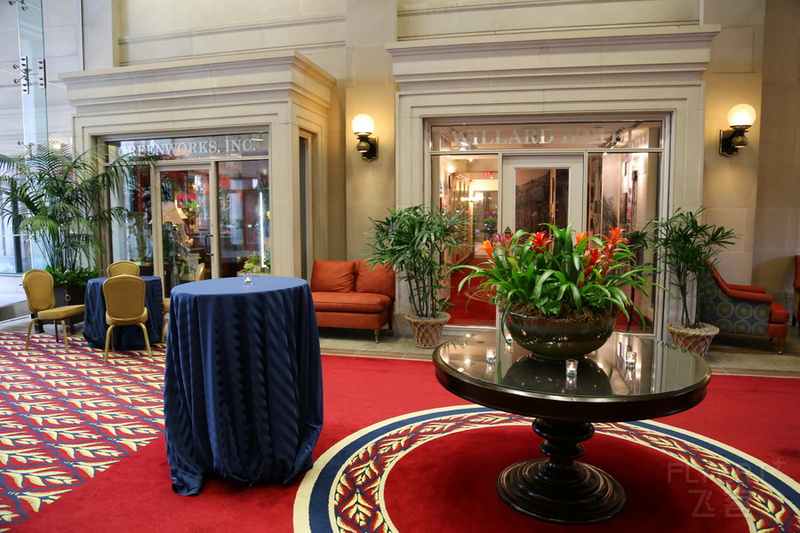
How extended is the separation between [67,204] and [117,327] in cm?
210

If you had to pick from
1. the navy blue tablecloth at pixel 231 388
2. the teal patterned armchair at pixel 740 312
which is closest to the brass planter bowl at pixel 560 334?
the navy blue tablecloth at pixel 231 388

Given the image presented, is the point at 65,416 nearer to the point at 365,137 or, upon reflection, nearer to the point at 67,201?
the point at 67,201

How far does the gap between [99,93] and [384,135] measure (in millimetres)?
3698

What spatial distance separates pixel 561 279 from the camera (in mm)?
2658

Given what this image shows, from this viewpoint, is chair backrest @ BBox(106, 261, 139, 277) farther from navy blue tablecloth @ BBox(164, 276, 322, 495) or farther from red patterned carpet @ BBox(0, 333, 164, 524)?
navy blue tablecloth @ BBox(164, 276, 322, 495)

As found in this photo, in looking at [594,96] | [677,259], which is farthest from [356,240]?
[677,259]

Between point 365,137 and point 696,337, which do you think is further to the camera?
point 365,137

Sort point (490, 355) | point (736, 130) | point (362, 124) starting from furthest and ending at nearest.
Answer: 1. point (362, 124)
2. point (736, 130)
3. point (490, 355)

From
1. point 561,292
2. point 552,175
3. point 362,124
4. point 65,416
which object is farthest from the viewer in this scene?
point 362,124

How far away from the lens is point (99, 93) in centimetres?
734

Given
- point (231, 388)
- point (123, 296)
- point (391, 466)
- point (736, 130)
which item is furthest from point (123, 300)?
point (736, 130)

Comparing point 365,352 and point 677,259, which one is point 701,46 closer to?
point 677,259

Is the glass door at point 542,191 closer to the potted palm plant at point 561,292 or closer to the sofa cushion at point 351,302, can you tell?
the sofa cushion at point 351,302

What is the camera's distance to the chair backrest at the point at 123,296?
5609 mm
